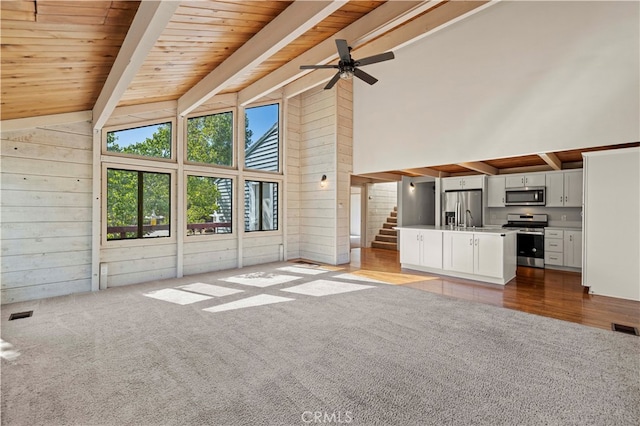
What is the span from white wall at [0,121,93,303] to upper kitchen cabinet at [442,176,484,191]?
735 centimetres

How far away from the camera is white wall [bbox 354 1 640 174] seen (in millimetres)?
3930

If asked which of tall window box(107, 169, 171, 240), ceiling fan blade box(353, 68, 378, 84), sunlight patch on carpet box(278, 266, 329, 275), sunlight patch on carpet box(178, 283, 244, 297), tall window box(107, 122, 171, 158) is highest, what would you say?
ceiling fan blade box(353, 68, 378, 84)

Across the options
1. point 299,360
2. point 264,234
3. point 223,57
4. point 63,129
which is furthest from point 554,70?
point 63,129

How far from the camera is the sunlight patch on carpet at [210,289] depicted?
14.6ft

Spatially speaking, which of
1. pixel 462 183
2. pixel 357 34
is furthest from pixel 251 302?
pixel 462 183

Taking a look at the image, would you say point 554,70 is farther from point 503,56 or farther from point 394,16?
point 394,16

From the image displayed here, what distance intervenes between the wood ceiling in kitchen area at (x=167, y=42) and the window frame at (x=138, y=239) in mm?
973

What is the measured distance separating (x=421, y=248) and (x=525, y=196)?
2730 mm

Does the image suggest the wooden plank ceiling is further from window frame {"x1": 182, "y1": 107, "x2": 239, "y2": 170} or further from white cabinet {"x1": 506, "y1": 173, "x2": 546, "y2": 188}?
white cabinet {"x1": 506, "y1": 173, "x2": 546, "y2": 188}

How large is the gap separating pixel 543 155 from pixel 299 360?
494 centimetres

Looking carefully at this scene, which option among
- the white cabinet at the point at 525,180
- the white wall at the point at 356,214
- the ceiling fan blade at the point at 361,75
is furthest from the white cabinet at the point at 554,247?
the white wall at the point at 356,214

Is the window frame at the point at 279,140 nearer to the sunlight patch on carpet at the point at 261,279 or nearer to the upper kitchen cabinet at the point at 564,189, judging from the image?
the sunlight patch on carpet at the point at 261,279

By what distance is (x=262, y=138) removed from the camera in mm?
7027

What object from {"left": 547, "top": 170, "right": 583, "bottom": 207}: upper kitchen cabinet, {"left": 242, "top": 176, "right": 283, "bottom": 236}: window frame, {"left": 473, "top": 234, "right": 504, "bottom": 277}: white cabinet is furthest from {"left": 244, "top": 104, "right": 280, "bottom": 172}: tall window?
{"left": 547, "top": 170, "right": 583, "bottom": 207}: upper kitchen cabinet
